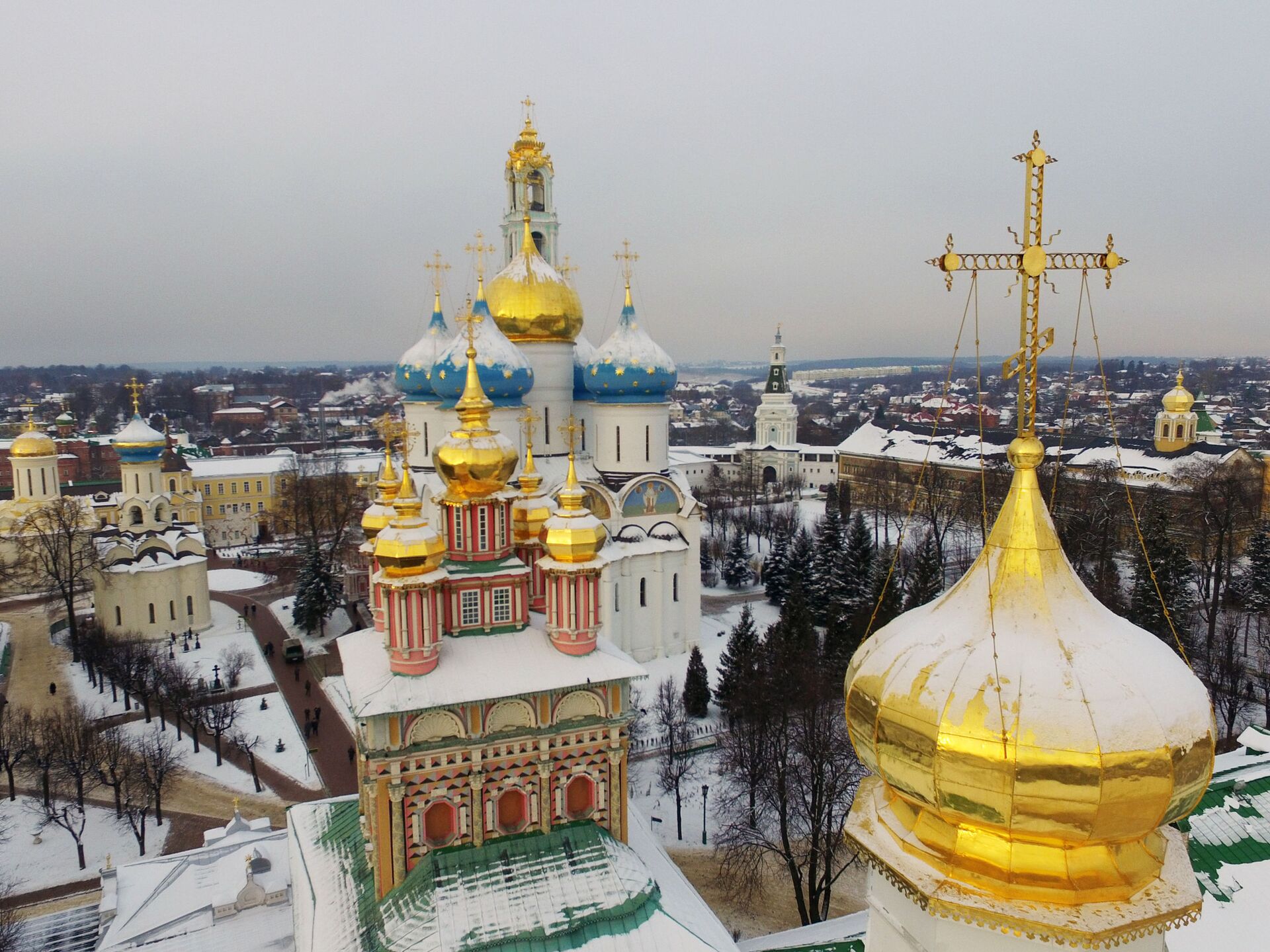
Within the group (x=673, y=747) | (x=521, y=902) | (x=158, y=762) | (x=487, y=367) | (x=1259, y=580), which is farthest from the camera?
(x=1259, y=580)

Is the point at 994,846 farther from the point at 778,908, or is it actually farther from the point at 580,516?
the point at 778,908

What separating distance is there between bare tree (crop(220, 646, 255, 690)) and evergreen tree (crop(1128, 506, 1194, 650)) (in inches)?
918

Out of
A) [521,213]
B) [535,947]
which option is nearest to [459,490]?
[535,947]

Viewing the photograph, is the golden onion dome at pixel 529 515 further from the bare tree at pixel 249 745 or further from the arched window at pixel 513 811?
the bare tree at pixel 249 745

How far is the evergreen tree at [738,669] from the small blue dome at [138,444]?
19492mm

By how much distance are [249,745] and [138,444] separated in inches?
523

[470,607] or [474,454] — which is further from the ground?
[474,454]

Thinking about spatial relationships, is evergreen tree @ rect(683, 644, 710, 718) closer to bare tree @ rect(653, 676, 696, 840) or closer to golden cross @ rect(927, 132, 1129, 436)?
bare tree @ rect(653, 676, 696, 840)

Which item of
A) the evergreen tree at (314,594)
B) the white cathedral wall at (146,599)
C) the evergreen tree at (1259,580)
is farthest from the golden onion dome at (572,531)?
the evergreen tree at (1259,580)

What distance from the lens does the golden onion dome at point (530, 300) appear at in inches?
867

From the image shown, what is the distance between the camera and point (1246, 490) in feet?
106

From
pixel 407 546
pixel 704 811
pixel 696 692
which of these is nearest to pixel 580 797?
pixel 407 546

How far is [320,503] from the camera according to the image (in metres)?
36.3

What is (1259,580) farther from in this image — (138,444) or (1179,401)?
(138,444)
